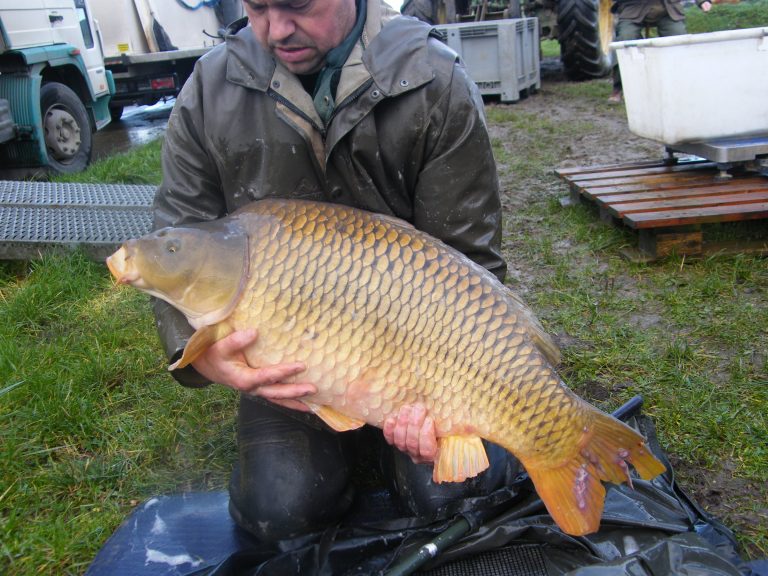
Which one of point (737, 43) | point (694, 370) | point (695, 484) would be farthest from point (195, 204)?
point (737, 43)

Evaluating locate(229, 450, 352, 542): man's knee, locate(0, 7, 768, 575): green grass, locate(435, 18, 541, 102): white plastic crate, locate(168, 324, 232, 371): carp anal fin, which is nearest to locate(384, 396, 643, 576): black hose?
locate(229, 450, 352, 542): man's knee

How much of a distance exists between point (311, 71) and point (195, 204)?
0.35 m

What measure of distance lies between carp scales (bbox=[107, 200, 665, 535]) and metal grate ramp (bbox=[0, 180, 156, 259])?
5.48 feet

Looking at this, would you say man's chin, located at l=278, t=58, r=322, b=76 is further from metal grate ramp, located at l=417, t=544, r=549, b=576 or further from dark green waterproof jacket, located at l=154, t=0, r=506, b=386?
metal grate ramp, located at l=417, t=544, r=549, b=576

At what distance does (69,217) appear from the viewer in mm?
2881

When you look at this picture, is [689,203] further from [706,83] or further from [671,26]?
[671,26]

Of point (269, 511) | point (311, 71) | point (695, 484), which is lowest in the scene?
point (695, 484)

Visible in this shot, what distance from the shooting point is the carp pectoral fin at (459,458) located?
1120 millimetres

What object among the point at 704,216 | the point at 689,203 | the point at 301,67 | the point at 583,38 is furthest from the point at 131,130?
the point at 301,67

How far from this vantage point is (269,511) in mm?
1385

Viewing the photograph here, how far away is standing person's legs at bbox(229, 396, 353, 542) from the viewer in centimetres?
Answer: 139

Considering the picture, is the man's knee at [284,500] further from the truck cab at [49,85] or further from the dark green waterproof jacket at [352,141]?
the truck cab at [49,85]

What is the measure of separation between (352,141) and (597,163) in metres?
3.08

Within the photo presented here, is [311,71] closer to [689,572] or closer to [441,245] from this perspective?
[441,245]
